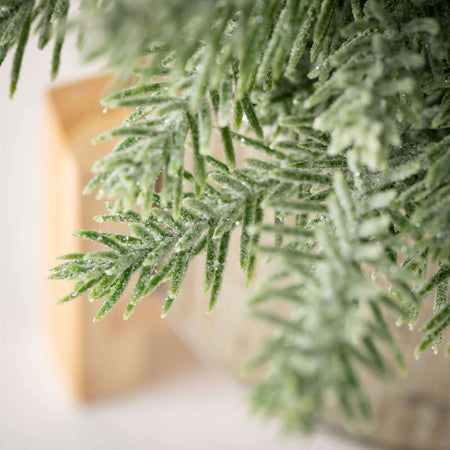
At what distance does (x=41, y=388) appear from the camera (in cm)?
115

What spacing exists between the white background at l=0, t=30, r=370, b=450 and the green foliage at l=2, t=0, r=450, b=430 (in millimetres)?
802

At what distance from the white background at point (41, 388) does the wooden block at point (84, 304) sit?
2.2 inches

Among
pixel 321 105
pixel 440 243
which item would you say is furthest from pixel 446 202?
pixel 321 105

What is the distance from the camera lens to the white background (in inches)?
42.4

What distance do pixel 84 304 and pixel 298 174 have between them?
69 centimetres

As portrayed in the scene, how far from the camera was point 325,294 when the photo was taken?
18cm

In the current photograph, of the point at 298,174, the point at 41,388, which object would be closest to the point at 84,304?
the point at 41,388

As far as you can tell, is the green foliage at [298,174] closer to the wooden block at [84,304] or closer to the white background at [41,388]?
the wooden block at [84,304]

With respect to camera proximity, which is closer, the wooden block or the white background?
the wooden block

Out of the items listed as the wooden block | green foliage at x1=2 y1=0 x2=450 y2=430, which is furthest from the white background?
green foliage at x1=2 y1=0 x2=450 y2=430

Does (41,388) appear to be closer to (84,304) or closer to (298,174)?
(84,304)

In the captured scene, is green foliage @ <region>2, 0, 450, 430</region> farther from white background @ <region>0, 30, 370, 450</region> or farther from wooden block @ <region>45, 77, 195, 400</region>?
white background @ <region>0, 30, 370, 450</region>

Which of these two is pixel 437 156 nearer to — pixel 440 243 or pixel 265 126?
pixel 440 243

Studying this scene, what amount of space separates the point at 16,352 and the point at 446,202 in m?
1.17
